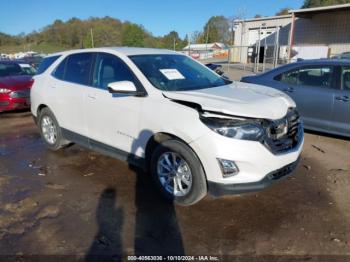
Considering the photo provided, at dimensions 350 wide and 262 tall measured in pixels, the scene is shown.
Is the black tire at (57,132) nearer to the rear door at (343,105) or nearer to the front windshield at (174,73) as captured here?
the front windshield at (174,73)

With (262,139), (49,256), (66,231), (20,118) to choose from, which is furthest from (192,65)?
(20,118)

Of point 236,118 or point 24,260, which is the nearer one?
point 24,260

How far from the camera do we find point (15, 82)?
363 inches

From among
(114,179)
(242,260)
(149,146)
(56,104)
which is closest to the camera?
(242,260)

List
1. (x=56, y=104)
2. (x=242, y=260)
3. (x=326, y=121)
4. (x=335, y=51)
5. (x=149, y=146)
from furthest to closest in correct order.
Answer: (x=335, y=51) → (x=326, y=121) → (x=56, y=104) → (x=149, y=146) → (x=242, y=260)

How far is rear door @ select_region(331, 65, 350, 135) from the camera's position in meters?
5.82

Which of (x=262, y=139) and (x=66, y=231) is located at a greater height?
(x=262, y=139)

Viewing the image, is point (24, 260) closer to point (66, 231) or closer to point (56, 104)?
point (66, 231)

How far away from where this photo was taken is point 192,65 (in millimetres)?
4996

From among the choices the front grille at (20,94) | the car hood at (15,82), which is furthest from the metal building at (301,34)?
the front grille at (20,94)

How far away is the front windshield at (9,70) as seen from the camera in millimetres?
10226

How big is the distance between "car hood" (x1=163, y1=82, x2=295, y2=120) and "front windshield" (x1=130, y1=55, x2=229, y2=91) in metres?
0.27

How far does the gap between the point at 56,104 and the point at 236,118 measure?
3.31 metres

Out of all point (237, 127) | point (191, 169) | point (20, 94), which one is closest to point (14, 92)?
point (20, 94)
